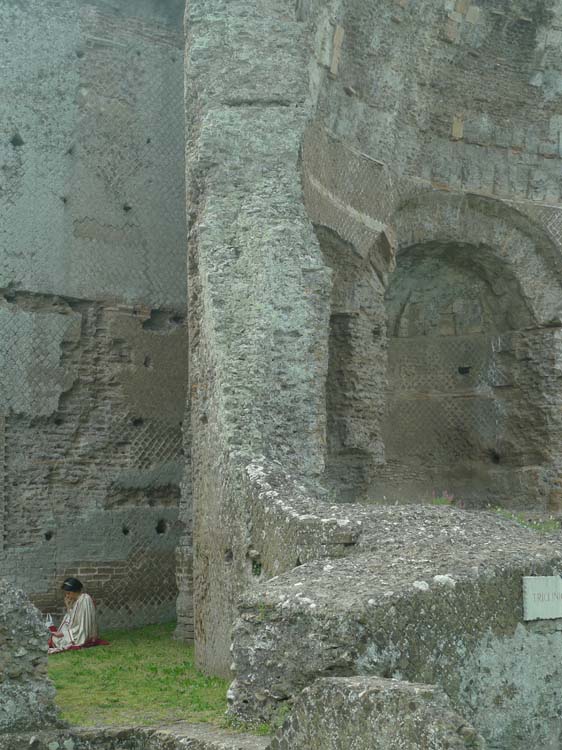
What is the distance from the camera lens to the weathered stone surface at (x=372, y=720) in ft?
14.3

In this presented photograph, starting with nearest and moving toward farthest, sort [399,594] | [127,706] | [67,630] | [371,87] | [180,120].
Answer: [399,594] < [127,706] < [67,630] < [371,87] < [180,120]

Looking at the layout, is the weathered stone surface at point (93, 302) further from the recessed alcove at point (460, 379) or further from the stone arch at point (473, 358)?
the recessed alcove at point (460, 379)

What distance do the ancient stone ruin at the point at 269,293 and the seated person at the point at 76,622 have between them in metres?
0.72

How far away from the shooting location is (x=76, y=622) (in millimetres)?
9984

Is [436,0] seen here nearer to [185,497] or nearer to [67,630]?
[185,497]

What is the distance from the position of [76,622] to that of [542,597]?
16.9 ft

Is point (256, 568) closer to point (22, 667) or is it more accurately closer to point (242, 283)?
point (22, 667)

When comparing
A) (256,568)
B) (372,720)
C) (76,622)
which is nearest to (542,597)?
(372,720)

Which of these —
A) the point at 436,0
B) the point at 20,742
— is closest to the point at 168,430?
the point at 436,0

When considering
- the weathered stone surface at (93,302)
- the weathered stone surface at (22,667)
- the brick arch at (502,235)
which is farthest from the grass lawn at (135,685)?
the brick arch at (502,235)

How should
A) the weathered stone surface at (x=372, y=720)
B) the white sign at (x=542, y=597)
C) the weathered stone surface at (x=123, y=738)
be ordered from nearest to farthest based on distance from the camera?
the weathered stone surface at (x=372, y=720) < the weathered stone surface at (x=123, y=738) < the white sign at (x=542, y=597)

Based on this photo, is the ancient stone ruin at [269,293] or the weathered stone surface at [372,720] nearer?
the weathered stone surface at [372,720]

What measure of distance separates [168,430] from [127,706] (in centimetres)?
512

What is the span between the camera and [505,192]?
12.7 metres
